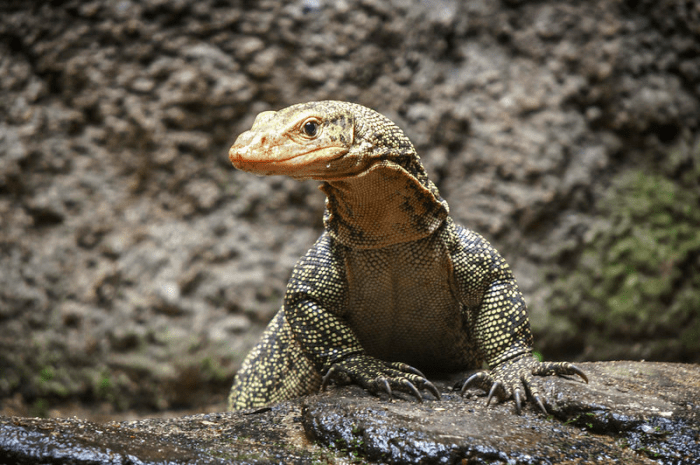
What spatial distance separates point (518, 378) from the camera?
371cm

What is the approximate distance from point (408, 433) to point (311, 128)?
1.80 m

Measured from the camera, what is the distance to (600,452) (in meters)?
3.01

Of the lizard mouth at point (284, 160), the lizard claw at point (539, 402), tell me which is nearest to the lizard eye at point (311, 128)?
the lizard mouth at point (284, 160)

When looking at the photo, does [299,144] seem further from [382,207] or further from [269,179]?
[269,179]

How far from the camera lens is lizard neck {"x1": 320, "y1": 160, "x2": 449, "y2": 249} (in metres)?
3.73

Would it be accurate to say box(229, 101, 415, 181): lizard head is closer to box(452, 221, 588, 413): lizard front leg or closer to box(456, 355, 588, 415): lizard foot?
box(452, 221, 588, 413): lizard front leg

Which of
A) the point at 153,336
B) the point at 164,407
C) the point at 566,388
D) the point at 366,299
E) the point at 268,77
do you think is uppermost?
the point at 268,77

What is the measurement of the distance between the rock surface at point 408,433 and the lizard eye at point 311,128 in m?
1.63

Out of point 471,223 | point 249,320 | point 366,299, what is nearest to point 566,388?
point 366,299

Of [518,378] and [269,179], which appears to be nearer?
[518,378]

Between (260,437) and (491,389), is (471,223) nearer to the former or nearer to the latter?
(491,389)

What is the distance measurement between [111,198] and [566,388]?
6.09 meters

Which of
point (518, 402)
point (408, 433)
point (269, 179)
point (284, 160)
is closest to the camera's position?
point (408, 433)

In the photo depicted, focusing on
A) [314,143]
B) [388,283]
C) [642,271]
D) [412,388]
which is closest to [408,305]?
[388,283]
